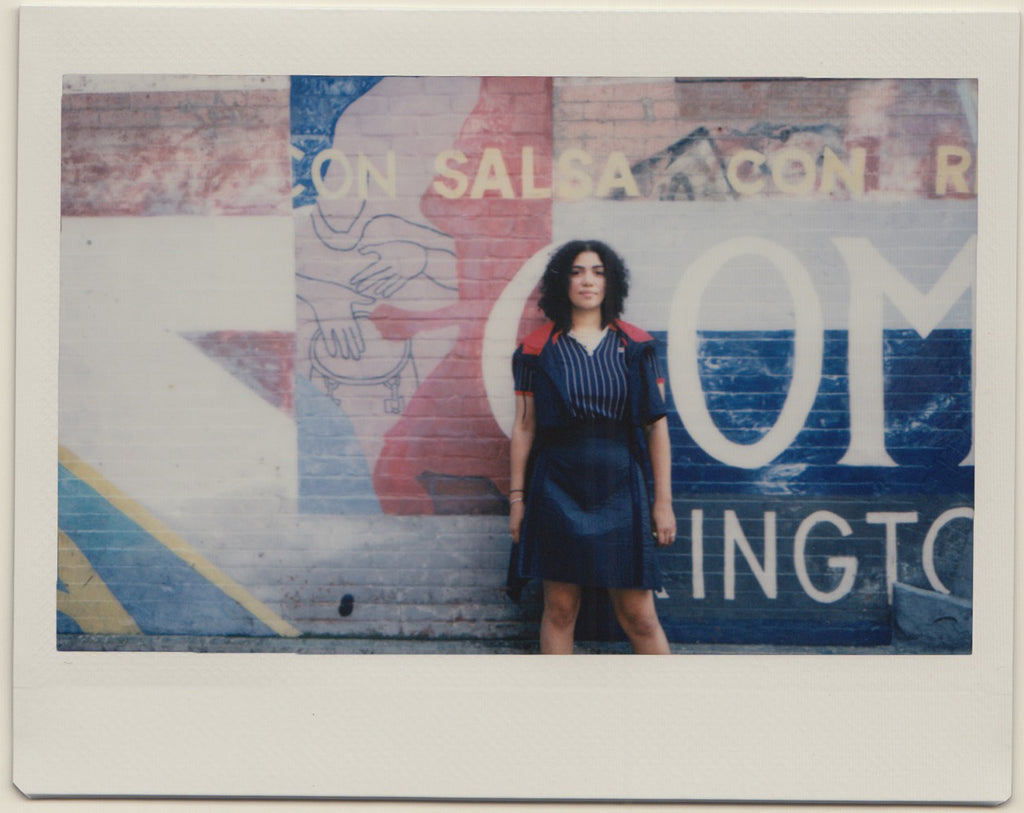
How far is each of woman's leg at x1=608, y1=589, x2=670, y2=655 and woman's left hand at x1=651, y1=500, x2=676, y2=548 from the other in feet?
0.80

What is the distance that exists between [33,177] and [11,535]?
1.60 metres

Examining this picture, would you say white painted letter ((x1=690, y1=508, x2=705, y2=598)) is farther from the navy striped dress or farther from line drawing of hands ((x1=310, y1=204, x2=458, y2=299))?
line drawing of hands ((x1=310, y1=204, x2=458, y2=299))

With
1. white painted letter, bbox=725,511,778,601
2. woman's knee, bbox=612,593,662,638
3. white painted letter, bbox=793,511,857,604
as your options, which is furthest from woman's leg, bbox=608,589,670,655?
white painted letter, bbox=793,511,857,604

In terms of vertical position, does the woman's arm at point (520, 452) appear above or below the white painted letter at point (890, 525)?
above

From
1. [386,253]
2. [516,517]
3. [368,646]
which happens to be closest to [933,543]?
[516,517]

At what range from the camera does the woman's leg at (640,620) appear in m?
4.26

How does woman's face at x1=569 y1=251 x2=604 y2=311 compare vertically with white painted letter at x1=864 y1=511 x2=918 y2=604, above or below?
above

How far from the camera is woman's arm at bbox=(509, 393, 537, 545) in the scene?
425cm

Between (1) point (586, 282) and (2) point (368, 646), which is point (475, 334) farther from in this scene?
(2) point (368, 646)

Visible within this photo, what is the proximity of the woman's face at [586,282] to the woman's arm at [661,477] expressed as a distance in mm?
603

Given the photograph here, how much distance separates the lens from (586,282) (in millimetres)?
4305

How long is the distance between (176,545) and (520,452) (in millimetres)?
1648

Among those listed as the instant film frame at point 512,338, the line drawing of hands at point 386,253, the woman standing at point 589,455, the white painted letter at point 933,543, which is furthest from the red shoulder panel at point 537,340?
the white painted letter at point 933,543

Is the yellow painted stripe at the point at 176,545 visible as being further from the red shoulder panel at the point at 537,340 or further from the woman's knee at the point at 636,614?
the red shoulder panel at the point at 537,340
